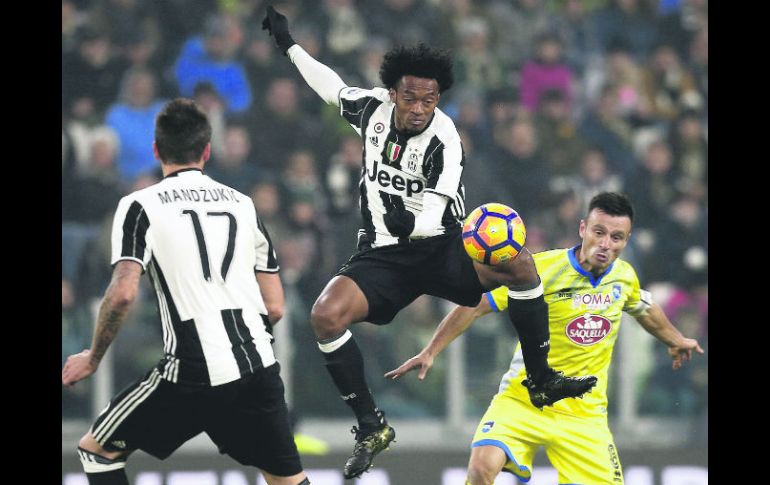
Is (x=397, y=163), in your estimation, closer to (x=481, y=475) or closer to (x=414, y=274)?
(x=414, y=274)

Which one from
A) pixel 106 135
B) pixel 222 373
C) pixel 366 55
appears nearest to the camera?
pixel 222 373

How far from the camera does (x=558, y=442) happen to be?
7129 millimetres

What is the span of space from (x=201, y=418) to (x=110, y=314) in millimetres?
620

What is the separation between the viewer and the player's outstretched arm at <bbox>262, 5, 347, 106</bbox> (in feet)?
22.7

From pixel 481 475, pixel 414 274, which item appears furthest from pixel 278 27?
pixel 481 475

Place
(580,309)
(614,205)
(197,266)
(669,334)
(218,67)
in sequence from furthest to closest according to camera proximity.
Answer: (218,67) < (669,334) < (580,309) < (614,205) < (197,266)

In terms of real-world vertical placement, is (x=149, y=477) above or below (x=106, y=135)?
below

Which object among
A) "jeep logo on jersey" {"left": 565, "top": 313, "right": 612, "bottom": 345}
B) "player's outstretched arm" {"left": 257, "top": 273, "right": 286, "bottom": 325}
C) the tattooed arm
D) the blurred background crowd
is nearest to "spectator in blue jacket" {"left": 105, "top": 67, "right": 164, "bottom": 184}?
the blurred background crowd

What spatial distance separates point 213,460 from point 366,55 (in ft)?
14.3

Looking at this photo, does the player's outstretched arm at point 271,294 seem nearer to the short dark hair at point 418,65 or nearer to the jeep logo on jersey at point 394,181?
the jeep logo on jersey at point 394,181

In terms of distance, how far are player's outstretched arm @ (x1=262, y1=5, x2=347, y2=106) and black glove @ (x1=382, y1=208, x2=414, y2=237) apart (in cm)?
73

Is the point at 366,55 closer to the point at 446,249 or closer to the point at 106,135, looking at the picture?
the point at 106,135
